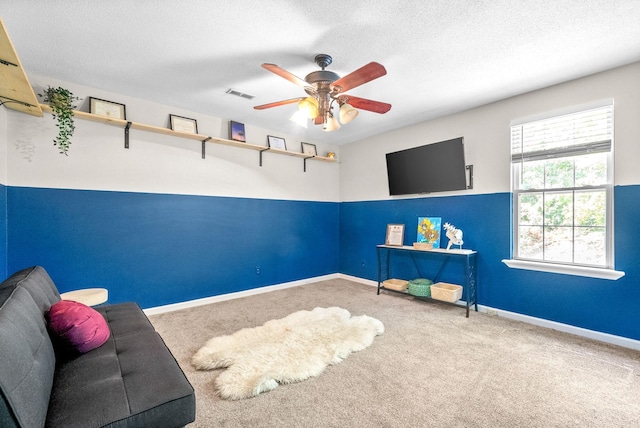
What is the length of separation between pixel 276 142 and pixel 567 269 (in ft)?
13.2

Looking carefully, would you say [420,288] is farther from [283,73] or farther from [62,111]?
[62,111]

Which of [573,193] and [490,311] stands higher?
[573,193]

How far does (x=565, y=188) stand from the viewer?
2977 mm

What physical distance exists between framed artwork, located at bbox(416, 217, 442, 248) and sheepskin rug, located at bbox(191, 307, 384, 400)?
1525mm

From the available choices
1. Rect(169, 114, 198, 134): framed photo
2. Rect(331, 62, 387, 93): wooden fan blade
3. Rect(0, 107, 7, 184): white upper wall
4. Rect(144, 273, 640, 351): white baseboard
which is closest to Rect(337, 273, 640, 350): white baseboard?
Rect(144, 273, 640, 351): white baseboard

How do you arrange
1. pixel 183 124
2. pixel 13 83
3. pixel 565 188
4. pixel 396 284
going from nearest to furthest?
pixel 13 83 → pixel 565 188 → pixel 183 124 → pixel 396 284

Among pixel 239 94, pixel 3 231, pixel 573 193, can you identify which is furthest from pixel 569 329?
pixel 3 231

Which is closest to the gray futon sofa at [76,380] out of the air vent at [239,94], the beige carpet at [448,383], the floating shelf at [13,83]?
the beige carpet at [448,383]

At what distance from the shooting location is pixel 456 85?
2977 mm

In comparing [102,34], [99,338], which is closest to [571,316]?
[99,338]

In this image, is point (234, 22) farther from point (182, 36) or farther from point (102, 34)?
point (102, 34)

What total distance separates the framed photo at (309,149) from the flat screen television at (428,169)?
1366mm

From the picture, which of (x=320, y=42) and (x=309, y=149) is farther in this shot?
(x=309, y=149)

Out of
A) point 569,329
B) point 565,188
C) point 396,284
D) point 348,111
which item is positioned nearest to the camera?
point 348,111
